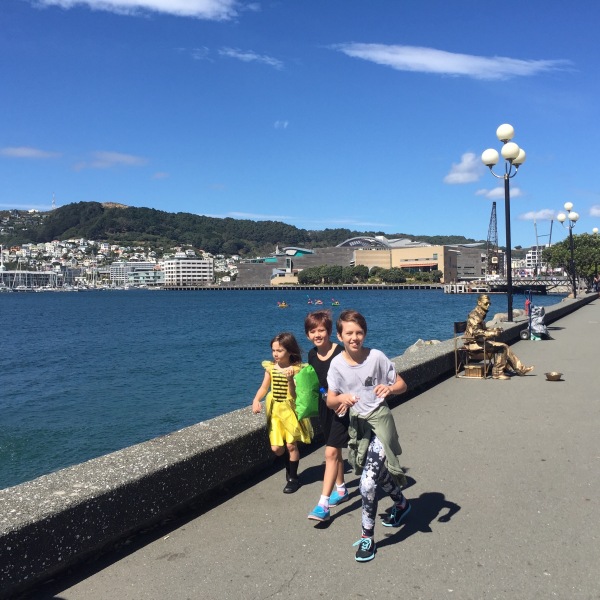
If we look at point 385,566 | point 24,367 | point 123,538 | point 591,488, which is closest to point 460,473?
point 591,488

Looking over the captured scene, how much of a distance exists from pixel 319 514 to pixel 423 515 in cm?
76

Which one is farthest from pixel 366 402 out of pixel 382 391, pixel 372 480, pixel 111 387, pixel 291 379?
pixel 111 387

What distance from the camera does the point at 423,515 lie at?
4566mm

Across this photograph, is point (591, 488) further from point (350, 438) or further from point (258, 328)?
point (258, 328)

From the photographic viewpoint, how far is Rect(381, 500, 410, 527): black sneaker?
4.41 m

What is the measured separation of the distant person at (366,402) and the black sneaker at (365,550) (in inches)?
3.9

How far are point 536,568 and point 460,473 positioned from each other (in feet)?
5.83

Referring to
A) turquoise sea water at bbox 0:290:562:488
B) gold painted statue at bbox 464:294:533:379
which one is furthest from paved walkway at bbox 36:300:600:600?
turquoise sea water at bbox 0:290:562:488

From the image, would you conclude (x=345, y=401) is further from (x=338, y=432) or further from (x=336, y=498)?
(x=336, y=498)

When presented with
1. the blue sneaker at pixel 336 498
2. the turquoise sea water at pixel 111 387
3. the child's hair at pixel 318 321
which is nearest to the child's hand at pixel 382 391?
the child's hair at pixel 318 321

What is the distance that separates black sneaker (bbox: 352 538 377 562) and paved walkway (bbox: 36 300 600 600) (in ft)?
0.15

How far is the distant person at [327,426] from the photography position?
4512 mm

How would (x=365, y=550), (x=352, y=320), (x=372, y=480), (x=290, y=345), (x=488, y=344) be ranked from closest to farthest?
(x=365, y=550)
(x=372, y=480)
(x=352, y=320)
(x=290, y=345)
(x=488, y=344)

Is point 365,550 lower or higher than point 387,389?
lower
